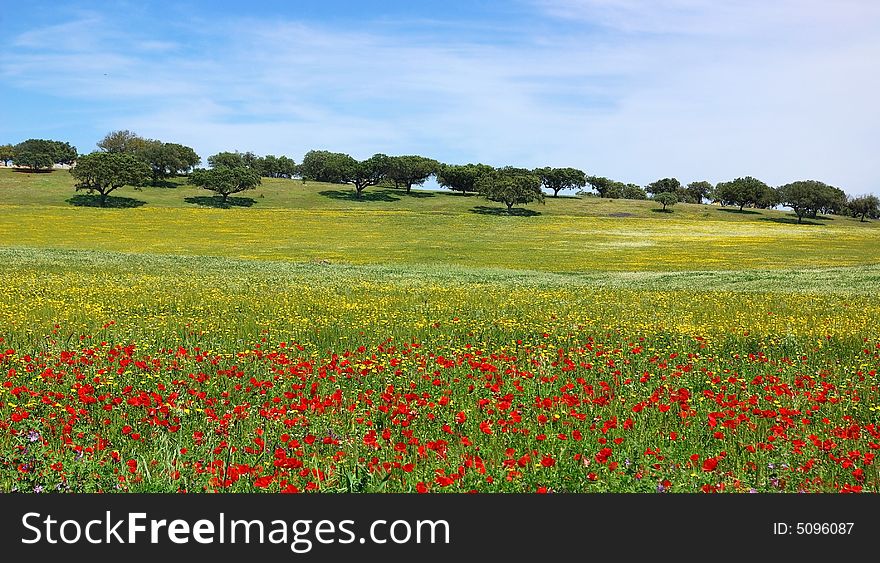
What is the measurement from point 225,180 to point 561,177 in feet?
241

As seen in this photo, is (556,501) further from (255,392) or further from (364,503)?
(255,392)

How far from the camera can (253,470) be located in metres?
6.45

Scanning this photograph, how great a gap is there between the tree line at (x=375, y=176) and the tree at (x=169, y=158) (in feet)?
0.64

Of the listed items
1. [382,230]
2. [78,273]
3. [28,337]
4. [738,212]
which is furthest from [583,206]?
[28,337]

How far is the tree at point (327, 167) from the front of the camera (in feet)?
470

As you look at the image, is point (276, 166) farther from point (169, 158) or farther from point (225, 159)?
point (169, 158)

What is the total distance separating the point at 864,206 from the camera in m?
146

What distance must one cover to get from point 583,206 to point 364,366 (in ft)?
405

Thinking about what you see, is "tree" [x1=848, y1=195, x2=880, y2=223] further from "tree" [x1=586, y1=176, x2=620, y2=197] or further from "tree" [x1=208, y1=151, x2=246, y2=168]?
"tree" [x1=208, y1=151, x2=246, y2=168]

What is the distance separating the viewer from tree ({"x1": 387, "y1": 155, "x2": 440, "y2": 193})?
14300cm

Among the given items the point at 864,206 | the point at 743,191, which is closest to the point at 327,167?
the point at 743,191

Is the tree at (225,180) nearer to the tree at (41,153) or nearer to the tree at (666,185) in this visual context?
the tree at (41,153)

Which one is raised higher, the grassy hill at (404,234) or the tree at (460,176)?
the tree at (460,176)

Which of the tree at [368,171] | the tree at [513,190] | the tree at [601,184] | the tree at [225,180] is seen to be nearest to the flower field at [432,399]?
the tree at [513,190]
